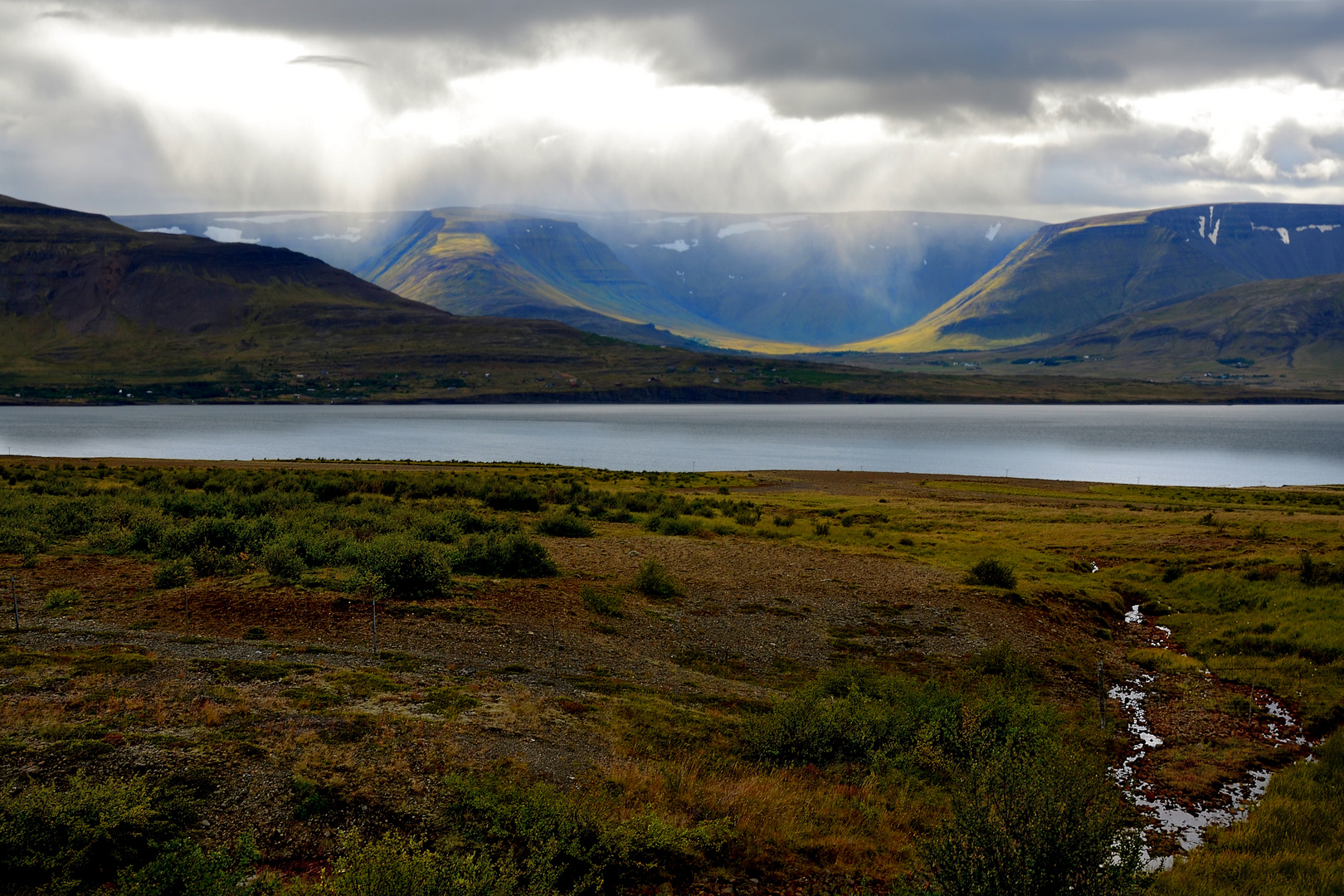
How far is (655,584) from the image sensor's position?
23906 mm

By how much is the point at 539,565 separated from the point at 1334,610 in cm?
2243

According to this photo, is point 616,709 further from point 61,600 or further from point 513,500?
point 513,500

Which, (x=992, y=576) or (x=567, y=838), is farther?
(x=992, y=576)

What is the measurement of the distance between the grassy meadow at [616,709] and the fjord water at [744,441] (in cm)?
6446

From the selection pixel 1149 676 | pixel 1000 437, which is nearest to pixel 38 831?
pixel 1149 676

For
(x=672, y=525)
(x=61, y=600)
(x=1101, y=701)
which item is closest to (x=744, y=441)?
(x=672, y=525)

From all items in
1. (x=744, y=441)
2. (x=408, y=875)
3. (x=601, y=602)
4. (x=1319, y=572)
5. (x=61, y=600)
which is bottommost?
(x=744, y=441)

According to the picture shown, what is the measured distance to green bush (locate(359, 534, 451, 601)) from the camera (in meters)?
20.3

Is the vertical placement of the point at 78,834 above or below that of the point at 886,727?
above

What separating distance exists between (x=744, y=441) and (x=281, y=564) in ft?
364

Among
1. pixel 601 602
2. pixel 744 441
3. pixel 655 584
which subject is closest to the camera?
pixel 601 602

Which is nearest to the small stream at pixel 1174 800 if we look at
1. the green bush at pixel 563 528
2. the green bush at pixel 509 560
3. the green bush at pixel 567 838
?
the green bush at pixel 567 838

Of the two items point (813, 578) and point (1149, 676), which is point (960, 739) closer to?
point (1149, 676)

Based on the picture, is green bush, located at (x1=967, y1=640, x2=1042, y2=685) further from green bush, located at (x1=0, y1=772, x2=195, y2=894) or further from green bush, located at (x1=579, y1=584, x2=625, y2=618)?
green bush, located at (x1=0, y1=772, x2=195, y2=894)
